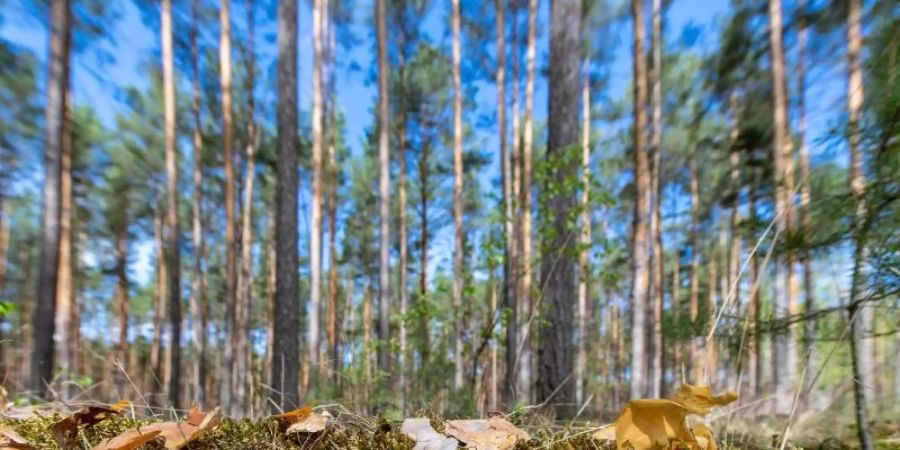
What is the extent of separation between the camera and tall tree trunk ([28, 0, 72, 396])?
5.58 m

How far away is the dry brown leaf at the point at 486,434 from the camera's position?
0.90 m

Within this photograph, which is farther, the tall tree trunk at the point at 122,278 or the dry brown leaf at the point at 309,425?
the tall tree trunk at the point at 122,278

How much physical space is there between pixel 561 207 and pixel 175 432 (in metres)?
4.37

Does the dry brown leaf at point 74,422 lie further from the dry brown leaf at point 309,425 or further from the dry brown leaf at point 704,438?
the dry brown leaf at point 704,438

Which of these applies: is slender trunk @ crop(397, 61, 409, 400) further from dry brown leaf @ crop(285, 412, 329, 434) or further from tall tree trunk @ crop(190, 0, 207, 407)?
dry brown leaf @ crop(285, 412, 329, 434)

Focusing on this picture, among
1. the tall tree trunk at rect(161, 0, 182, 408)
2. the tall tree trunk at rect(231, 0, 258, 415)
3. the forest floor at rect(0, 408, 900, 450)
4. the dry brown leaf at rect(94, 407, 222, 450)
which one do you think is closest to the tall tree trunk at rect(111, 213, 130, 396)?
the tall tree trunk at rect(231, 0, 258, 415)

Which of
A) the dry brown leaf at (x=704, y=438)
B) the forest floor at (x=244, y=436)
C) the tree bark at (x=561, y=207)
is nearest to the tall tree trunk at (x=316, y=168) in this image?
the tree bark at (x=561, y=207)

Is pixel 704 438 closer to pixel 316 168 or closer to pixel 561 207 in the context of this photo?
pixel 561 207

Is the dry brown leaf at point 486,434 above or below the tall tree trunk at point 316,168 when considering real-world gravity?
below

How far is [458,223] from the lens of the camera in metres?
11.8

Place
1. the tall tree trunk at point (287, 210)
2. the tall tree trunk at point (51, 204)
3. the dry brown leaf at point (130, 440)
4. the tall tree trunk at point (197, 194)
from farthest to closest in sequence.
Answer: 1. the tall tree trunk at point (197, 194)
2. the tall tree trunk at point (287, 210)
3. the tall tree trunk at point (51, 204)
4. the dry brown leaf at point (130, 440)

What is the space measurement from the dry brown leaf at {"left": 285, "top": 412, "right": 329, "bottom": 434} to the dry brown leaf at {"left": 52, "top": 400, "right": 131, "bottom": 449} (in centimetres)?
38

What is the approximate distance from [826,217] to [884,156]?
0.29 meters

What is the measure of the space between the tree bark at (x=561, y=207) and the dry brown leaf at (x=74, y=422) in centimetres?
373
